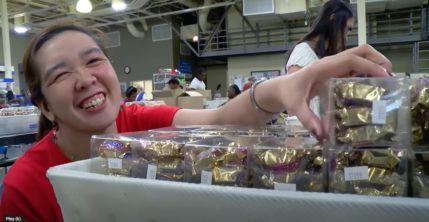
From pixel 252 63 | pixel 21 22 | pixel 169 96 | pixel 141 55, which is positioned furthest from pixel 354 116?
pixel 141 55

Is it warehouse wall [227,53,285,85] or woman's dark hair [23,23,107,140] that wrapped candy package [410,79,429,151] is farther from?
warehouse wall [227,53,285,85]

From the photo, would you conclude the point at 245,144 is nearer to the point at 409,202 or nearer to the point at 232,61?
the point at 409,202

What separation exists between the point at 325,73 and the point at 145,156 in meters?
0.39

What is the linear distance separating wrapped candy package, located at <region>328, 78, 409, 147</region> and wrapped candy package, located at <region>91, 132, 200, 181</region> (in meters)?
0.28

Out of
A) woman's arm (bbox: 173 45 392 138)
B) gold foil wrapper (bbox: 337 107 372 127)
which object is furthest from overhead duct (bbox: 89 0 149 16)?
gold foil wrapper (bbox: 337 107 372 127)

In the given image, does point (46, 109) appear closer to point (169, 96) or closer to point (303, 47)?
point (303, 47)

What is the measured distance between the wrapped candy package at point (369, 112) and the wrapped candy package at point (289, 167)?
45mm

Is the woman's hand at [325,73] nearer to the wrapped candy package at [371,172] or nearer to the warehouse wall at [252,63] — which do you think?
the wrapped candy package at [371,172]

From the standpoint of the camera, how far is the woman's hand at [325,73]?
0.66 meters

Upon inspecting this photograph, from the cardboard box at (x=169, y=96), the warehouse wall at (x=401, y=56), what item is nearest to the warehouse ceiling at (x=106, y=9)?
the warehouse wall at (x=401, y=56)

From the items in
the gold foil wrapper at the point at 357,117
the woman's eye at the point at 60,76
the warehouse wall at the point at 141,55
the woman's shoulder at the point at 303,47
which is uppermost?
the warehouse wall at the point at 141,55

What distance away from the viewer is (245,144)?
2.11 feet

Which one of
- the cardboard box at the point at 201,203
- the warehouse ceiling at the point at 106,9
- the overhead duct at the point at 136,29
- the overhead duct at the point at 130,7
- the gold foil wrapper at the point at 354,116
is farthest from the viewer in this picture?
the overhead duct at the point at 136,29

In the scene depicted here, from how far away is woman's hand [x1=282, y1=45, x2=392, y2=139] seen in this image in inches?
25.8
